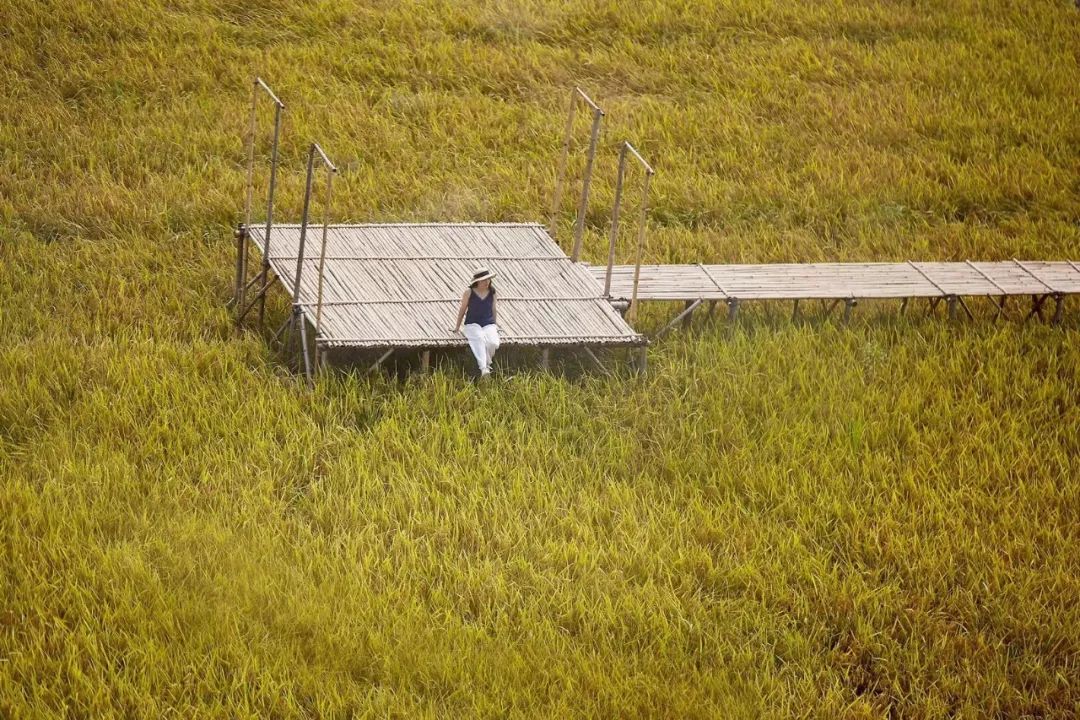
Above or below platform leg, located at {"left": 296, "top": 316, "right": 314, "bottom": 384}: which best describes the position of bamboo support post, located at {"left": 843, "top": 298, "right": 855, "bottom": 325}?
above

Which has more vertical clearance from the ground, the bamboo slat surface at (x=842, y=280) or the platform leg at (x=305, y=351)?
the bamboo slat surface at (x=842, y=280)

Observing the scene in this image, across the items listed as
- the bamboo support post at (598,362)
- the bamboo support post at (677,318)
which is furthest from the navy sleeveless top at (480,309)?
the bamboo support post at (677,318)

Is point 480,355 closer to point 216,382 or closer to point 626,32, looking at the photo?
point 216,382

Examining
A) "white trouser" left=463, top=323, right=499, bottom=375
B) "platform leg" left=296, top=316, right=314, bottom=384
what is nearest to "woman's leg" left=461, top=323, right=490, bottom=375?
"white trouser" left=463, top=323, right=499, bottom=375

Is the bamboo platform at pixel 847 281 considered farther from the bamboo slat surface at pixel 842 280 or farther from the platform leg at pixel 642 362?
the platform leg at pixel 642 362

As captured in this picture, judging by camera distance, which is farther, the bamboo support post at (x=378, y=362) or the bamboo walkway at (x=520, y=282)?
the bamboo walkway at (x=520, y=282)

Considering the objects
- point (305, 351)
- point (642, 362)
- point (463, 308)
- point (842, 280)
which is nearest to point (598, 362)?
point (642, 362)

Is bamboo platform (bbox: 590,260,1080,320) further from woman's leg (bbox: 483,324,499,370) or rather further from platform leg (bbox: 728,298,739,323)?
woman's leg (bbox: 483,324,499,370)
